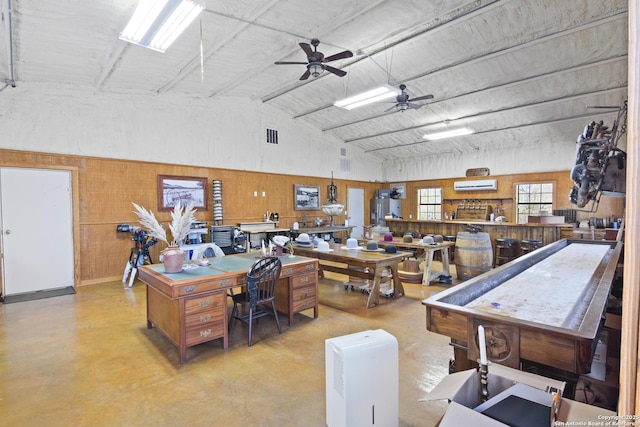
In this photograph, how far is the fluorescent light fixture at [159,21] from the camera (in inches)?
126

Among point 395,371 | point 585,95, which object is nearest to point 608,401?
point 395,371

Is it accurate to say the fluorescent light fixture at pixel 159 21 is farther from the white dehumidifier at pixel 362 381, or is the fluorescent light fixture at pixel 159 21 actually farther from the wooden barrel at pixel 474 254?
the wooden barrel at pixel 474 254

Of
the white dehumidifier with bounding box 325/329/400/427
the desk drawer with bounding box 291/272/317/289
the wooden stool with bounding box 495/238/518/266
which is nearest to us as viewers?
the white dehumidifier with bounding box 325/329/400/427

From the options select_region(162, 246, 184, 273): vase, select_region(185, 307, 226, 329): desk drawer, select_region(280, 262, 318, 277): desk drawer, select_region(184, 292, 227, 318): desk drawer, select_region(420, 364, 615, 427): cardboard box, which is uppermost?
select_region(162, 246, 184, 273): vase

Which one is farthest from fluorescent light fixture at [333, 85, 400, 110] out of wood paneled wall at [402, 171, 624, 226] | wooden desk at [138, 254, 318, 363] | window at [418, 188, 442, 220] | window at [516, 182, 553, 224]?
window at [418, 188, 442, 220]

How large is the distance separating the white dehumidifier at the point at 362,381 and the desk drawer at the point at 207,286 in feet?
5.23

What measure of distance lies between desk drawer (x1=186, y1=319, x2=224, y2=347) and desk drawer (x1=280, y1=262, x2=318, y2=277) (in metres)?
0.88

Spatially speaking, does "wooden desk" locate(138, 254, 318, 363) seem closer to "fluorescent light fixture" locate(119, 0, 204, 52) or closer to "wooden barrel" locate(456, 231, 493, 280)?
"fluorescent light fixture" locate(119, 0, 204, 52)

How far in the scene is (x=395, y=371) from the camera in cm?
201

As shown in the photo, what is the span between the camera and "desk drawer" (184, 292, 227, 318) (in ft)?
9.70

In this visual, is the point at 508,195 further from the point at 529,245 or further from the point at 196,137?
the point at 196,137

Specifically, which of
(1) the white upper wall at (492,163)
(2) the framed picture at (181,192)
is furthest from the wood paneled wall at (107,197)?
(1) the white upper wall at (492,163)

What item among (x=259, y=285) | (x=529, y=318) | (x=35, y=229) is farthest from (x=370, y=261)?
(x=35, y=229)

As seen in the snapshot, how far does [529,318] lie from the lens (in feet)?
5.24
